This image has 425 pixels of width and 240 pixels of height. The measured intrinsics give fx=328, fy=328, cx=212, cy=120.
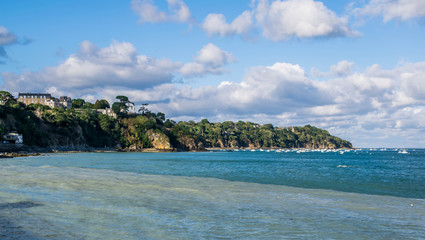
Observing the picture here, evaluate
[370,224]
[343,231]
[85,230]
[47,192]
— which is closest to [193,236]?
[85,230]

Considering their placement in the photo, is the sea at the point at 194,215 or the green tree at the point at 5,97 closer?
the sea at the point at 194,215

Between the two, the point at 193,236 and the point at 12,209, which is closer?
the point at 193,236

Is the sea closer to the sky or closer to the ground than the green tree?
closer to the ground

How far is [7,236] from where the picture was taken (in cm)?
1208

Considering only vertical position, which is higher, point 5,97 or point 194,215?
point 5,97

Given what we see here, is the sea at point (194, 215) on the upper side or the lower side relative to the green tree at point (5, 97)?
lower

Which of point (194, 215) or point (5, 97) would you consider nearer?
point (194, 215)

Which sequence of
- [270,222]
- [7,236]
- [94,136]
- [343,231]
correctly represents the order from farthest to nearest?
[94,136] → [270,222] → [343,231] → [7,236]

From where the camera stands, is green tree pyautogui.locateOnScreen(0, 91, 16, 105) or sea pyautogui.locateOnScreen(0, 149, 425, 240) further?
green tree pyautogui.locateOnScreen(0, 91, 16, 105)

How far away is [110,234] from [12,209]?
7.72m

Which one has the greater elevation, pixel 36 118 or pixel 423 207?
pixel 36 118

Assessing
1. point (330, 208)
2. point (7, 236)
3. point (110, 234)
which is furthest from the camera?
point (330, 208)

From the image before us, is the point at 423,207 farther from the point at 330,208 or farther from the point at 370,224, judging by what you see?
the point at 370,224

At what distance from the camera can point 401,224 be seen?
1647 cm
